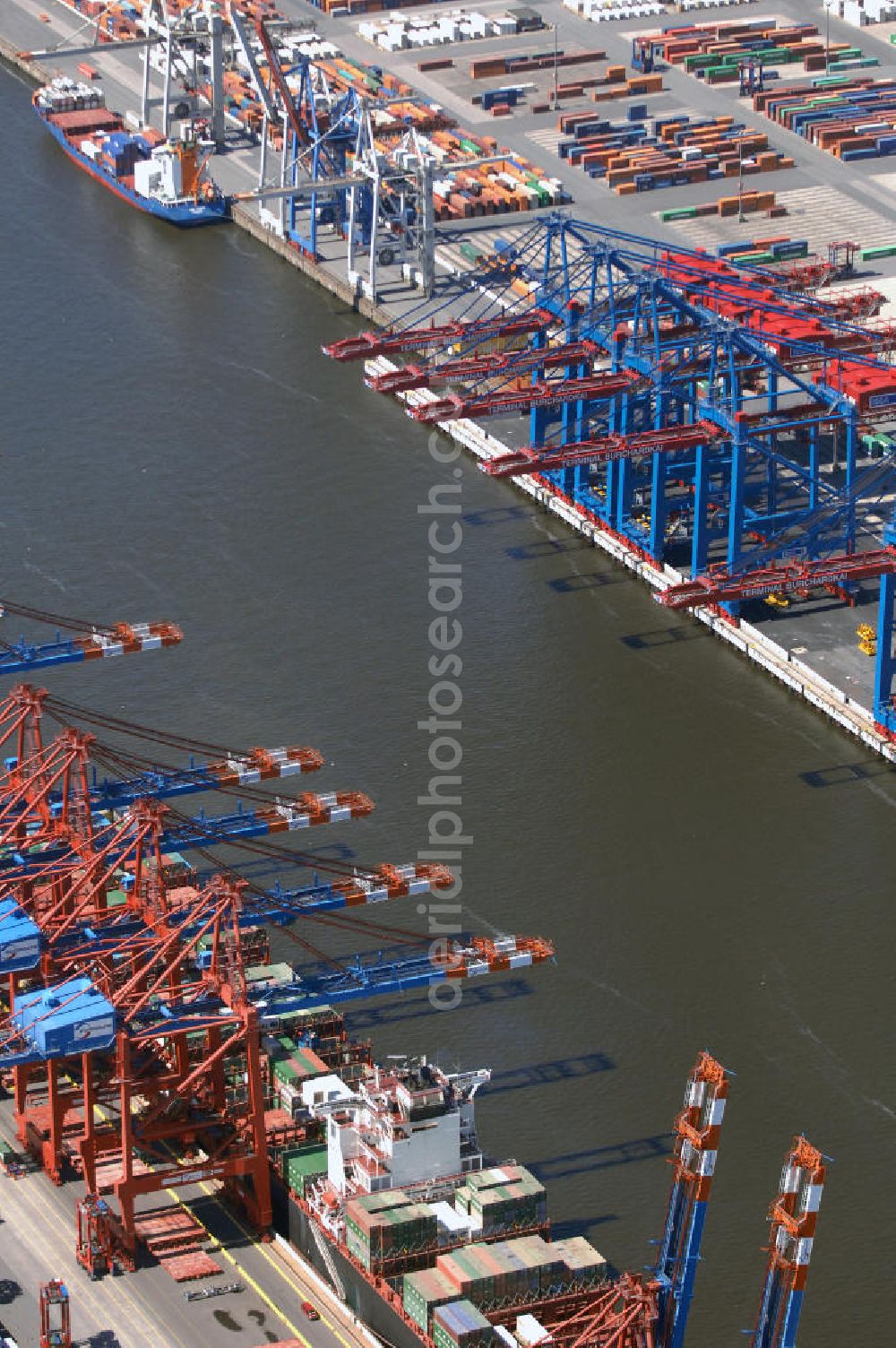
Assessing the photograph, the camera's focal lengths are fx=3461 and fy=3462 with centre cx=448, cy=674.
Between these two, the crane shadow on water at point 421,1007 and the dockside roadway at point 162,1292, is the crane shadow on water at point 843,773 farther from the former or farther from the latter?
the dockside roadway at point 162,1292

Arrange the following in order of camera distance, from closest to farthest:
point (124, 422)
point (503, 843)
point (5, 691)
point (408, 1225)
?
point (408, 1225) < point (503, 843) < point (5, 691) < point (124, 422)

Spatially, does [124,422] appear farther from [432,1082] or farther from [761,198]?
[432,1082]

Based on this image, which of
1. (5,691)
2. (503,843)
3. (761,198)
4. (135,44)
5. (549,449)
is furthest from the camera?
(135,44)

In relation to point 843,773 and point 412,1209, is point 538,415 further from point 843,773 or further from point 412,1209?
point 412,1209

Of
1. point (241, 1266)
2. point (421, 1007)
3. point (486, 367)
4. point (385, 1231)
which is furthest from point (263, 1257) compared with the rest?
point (486, 367)

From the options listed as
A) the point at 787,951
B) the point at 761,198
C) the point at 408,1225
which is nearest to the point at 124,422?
the point at 761,198
